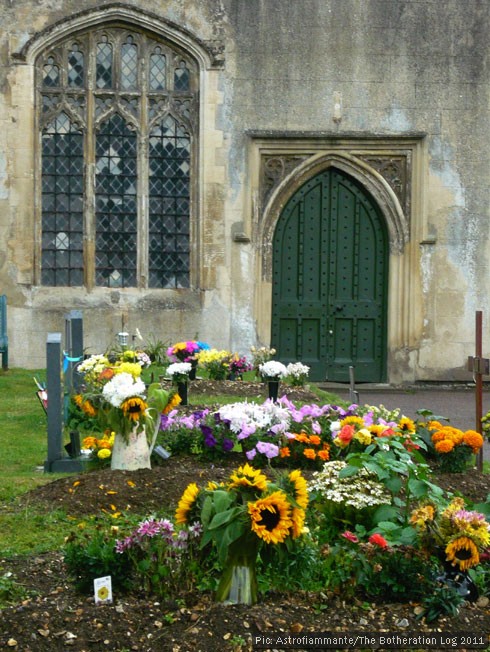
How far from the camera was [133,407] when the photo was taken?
802 cm

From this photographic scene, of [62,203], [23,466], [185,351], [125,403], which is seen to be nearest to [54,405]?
[23,466]

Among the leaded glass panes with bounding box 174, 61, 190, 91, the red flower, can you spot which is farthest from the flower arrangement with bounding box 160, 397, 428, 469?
the leaded glass panes with bounding box 174, 61, 190, 91

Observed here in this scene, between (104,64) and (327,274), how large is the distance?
4403 mm

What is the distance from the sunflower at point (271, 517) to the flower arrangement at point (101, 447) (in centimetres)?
347

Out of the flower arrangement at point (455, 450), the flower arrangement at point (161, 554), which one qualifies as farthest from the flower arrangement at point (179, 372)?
the flower arrangement at point (161, 554)

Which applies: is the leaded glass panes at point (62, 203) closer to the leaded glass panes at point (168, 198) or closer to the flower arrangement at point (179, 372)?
the leaded glass panes at point (168, 198)

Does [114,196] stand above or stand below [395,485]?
above

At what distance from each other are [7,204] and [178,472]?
31.4 ft

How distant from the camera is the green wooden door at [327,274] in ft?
56.7

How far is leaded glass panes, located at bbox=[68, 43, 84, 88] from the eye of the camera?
55.5ft

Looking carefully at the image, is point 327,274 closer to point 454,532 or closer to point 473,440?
point 473,440

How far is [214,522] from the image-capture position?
16.9 ft

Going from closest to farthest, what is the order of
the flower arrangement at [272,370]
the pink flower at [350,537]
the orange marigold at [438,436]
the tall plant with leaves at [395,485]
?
the pink flower at [350,537], the tall plant with leaves at [395,485], the orange marigold at [438,436], the flower arrangement at [272,370]

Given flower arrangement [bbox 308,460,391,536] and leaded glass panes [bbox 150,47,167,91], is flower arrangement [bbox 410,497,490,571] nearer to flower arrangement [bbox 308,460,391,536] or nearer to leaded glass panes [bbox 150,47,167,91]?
flower arrangement [bbox 308,460,391,536]
